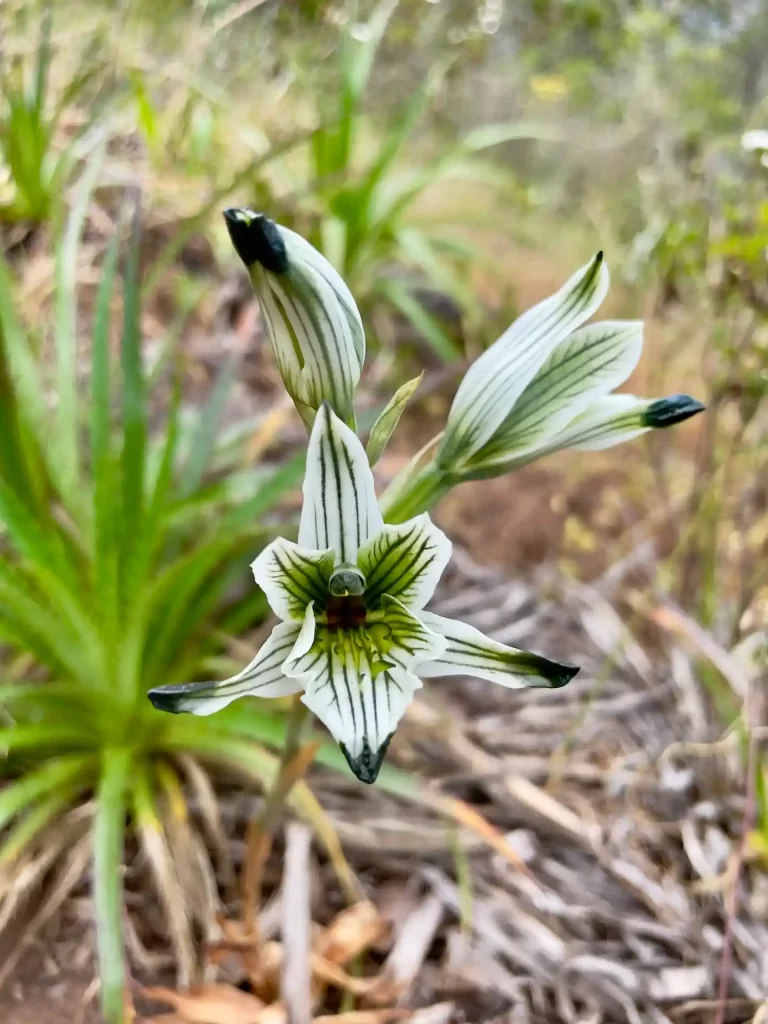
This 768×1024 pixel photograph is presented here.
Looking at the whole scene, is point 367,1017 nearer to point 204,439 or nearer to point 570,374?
point 570,374

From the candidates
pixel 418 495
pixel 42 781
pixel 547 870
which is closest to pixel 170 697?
pixel 418 495

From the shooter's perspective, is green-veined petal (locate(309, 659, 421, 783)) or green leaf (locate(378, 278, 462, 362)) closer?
green-veined petal (locate(309, 659, 421, 783))

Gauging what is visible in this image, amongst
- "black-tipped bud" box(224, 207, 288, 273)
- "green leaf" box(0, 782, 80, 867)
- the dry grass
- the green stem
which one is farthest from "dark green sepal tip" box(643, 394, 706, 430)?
"green leaf" box(0, 782, 80, 867)

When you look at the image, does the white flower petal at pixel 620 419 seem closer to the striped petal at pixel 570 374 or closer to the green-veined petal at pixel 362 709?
the striped petal at pixel 570 374

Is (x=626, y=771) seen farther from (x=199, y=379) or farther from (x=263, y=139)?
(x=263, y=139)

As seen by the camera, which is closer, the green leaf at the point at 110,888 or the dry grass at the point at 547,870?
the green leaf at the point at 110,888

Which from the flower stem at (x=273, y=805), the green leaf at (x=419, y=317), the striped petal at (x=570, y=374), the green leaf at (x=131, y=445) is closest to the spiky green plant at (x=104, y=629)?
the green leaf at (x=131, y=445)

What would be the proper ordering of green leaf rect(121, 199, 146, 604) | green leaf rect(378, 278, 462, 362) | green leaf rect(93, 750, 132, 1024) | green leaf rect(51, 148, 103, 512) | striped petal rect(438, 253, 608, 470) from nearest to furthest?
striped petal rect(438, 253, 608, 470)
green leaf rect(93, 750, 132, 1024)
green leaf rect(121, 199, 146, 604)
green leaf rect(51, 148, 103, 512)
green leaf rect(378, 278, 462, 362)

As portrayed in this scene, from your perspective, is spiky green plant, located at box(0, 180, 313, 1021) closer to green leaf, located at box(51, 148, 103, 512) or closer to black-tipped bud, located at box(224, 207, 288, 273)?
green leaf, located at box(51, 148, 103, 512)

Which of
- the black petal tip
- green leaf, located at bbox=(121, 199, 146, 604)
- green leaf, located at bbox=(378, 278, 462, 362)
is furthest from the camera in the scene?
green leaf, located at bbox=(378, 278, 462, 362)
